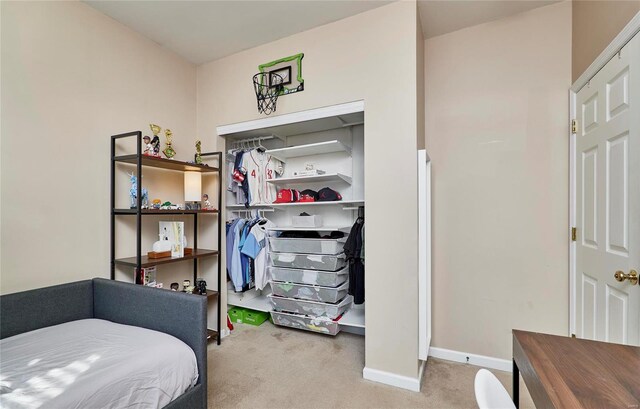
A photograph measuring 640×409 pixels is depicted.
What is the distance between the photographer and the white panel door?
1365 millimetres

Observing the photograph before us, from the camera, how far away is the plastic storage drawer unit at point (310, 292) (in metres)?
2.65

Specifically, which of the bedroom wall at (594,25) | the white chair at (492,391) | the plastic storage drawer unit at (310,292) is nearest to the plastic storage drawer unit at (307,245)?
the plastic storage drawer unit at (310,292)

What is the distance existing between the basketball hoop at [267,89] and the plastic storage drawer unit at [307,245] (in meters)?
1.26

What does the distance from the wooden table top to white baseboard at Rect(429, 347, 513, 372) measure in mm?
1359

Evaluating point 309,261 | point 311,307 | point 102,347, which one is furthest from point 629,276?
point 102,347

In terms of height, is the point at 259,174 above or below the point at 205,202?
above

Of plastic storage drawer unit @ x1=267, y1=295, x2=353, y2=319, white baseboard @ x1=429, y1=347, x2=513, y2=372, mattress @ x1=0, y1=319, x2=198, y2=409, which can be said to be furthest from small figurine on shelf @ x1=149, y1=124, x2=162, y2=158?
white baseboard @ x1=429, y1=347, x2=513, y2=372

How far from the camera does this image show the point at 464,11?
2.15 meters

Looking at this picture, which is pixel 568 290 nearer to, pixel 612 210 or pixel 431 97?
pixel 612 210

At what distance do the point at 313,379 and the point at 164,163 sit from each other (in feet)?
6.87

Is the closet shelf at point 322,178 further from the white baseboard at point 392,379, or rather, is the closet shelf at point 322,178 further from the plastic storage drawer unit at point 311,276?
the white baseboard at point 392,379

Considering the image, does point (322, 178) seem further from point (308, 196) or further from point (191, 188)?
point (191, 188)

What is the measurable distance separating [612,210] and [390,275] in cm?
132

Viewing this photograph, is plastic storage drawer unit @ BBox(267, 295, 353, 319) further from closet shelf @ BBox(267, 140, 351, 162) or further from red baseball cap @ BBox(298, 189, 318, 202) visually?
closet shelf @ BBox(267, 140, 351, 162)
